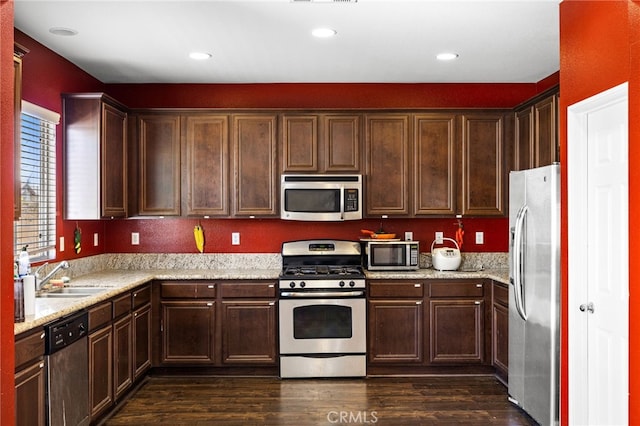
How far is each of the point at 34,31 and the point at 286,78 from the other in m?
2.16

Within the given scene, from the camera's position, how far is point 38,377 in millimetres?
2725

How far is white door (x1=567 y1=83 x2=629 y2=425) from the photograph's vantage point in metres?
2.59

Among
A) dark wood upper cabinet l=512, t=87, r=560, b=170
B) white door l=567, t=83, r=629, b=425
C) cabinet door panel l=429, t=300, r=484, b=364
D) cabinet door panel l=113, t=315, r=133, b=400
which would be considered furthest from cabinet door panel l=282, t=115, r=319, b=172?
white door l=567, t=83, r=629, b=425

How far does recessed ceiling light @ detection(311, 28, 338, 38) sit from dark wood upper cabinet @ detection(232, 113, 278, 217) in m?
1.24

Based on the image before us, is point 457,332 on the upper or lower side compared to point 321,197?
lower

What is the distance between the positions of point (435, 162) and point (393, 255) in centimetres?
95

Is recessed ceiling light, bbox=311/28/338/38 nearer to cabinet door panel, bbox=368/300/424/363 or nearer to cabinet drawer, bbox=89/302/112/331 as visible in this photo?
cabinet door panel, bbox=368/300/424/363

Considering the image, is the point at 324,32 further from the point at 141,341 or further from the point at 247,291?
the point at 141,341

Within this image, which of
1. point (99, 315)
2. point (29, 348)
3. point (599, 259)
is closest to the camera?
point (29, 348)

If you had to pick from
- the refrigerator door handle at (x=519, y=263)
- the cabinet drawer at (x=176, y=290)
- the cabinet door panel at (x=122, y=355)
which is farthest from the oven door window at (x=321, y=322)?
the refrigerator door handle at (x=519, y=263)

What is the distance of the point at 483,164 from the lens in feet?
16.0

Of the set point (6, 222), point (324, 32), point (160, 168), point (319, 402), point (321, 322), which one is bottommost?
point (319, 402)

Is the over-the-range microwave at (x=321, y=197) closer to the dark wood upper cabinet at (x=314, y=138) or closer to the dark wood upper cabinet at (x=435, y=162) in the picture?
the dark wood upper cabinet at (x=314, y=138)

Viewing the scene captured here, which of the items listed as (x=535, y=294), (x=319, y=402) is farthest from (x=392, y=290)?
(x=535, y=294)
